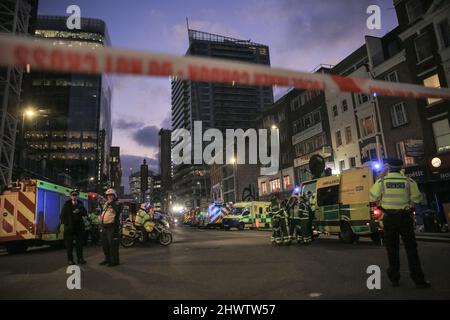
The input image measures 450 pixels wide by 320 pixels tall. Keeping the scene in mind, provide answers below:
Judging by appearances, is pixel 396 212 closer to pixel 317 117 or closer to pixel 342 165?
pixel 342 165

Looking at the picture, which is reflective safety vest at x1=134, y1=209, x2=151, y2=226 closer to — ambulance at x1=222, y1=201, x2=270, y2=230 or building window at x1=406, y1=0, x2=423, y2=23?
ambulance at x1=222, y1=201, x2=270, y2=230

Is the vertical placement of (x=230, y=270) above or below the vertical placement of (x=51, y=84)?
below

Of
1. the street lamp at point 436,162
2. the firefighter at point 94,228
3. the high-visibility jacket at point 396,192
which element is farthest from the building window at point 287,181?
the high-visibility jacket at point 396,192

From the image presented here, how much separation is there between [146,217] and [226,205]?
16914 millimetres

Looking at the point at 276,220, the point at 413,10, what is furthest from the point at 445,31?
the point at 276,220

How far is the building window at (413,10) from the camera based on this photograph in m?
22.6

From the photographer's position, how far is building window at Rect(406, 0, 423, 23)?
22645mm

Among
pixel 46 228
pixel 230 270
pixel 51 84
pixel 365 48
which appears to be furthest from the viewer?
pixel 51 84

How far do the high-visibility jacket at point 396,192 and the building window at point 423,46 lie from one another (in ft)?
67.5

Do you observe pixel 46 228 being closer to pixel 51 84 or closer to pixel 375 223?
pixel 375 223

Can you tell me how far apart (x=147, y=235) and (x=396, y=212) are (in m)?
11.0

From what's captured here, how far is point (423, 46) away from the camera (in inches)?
878
